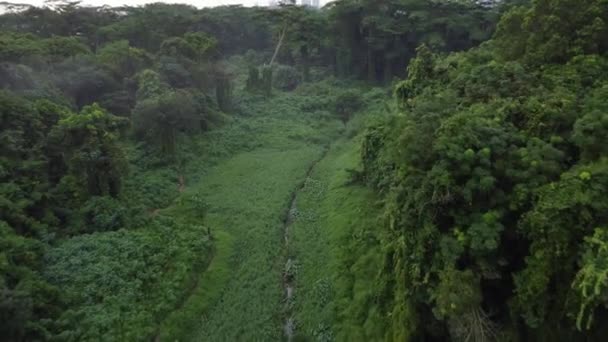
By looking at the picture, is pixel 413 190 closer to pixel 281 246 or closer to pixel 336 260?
pixel 336 260

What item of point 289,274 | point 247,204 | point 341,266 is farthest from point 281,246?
point 247,204

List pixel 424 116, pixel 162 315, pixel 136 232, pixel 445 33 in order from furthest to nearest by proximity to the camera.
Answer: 1. pixel 445 33
2. pixel 136 232
3. pixel 162 315
4. pixel 424 116

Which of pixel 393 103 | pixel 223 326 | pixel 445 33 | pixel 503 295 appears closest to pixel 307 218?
pixel 223 326

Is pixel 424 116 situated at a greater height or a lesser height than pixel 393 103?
greater

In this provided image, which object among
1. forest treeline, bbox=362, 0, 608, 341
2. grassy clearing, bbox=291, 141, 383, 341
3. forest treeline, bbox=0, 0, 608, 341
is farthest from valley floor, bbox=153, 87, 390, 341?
forest treeline, bbox=362, 0, 608, 341

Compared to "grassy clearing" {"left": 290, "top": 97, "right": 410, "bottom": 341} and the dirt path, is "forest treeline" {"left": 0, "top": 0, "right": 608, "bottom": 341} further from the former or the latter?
the dirt path

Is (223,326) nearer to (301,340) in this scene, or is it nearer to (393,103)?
(301,340)

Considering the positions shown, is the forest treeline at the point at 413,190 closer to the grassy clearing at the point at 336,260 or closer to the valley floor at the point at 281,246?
the valley floor at the point at 281,246
